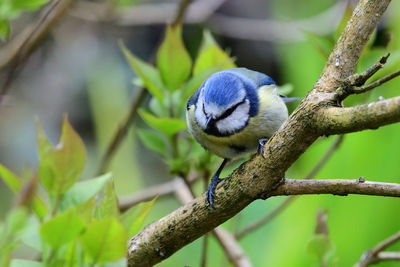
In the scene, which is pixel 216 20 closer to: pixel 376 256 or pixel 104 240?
pixel 376 256

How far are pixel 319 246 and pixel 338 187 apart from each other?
0.66 ft

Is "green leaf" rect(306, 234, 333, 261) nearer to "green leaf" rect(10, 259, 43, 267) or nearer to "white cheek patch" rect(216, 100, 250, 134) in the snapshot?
"white cheek patch" rect(216, 100, 250, 134)

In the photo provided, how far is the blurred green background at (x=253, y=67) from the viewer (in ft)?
4.58

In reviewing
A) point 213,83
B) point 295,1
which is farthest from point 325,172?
point 295,1

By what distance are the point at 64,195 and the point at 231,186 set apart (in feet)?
0.81

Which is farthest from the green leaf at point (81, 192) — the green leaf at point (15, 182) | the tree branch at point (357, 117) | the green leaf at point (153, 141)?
the green leaf at point (153, 141)

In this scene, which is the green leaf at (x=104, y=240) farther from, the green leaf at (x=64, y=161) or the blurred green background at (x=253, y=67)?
the blurred green background at (x=253, y=67)

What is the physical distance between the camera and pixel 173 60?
2.98 feet

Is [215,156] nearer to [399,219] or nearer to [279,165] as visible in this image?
[279,165]

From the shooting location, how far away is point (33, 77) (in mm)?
2289

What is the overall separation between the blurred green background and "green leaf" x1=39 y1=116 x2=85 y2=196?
59cm

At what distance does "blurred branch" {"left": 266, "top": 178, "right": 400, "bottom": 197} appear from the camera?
569mm

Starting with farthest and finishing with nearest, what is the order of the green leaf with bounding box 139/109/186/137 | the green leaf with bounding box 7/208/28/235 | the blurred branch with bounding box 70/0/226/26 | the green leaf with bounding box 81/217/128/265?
the blurred branch with bounding box 70/0/226/26 → the green leaf with bounding box 139/109/186/137 → the green leaf with bounding box 81/217/128/265 → the green leaf with bounding box 7/208/28/235

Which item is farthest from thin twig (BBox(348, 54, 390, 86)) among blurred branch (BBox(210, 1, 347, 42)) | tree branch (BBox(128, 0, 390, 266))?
blurred branch (BBox(210, 1, 347, 42))
